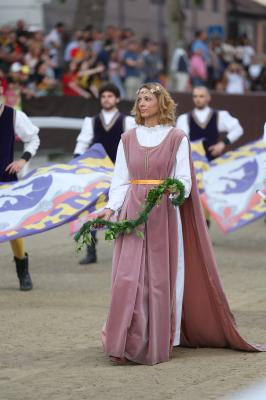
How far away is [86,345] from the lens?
7.32m

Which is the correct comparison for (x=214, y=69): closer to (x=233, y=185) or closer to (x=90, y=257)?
(x=233, y=185)

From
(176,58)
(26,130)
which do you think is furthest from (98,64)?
(26,130)

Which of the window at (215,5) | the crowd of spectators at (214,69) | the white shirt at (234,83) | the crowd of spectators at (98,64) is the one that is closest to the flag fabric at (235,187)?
the crowd of spectators at (98,64)

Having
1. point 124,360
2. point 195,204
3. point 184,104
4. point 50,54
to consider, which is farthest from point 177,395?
point 50,54

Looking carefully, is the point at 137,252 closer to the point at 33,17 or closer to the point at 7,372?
the point at 7,372

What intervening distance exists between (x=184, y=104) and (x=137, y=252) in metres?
13.5

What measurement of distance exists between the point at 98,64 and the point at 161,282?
1441cm

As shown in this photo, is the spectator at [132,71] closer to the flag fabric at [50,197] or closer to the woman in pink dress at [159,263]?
the flag fabric at [50,197]

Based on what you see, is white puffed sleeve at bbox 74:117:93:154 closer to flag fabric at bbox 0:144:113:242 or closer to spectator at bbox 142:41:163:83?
flag fabric at bbox 0:144:113:242

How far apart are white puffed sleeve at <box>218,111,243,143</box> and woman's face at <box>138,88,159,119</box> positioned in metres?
5.53

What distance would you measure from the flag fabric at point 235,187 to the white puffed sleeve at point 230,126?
0.30m

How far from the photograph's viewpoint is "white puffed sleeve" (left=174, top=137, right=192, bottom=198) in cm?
682

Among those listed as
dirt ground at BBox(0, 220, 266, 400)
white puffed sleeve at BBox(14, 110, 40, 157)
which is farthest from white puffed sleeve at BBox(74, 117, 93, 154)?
white puffed sleeve at BBox(14, 110, 40, 157)

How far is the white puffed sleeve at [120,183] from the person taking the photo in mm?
7008
